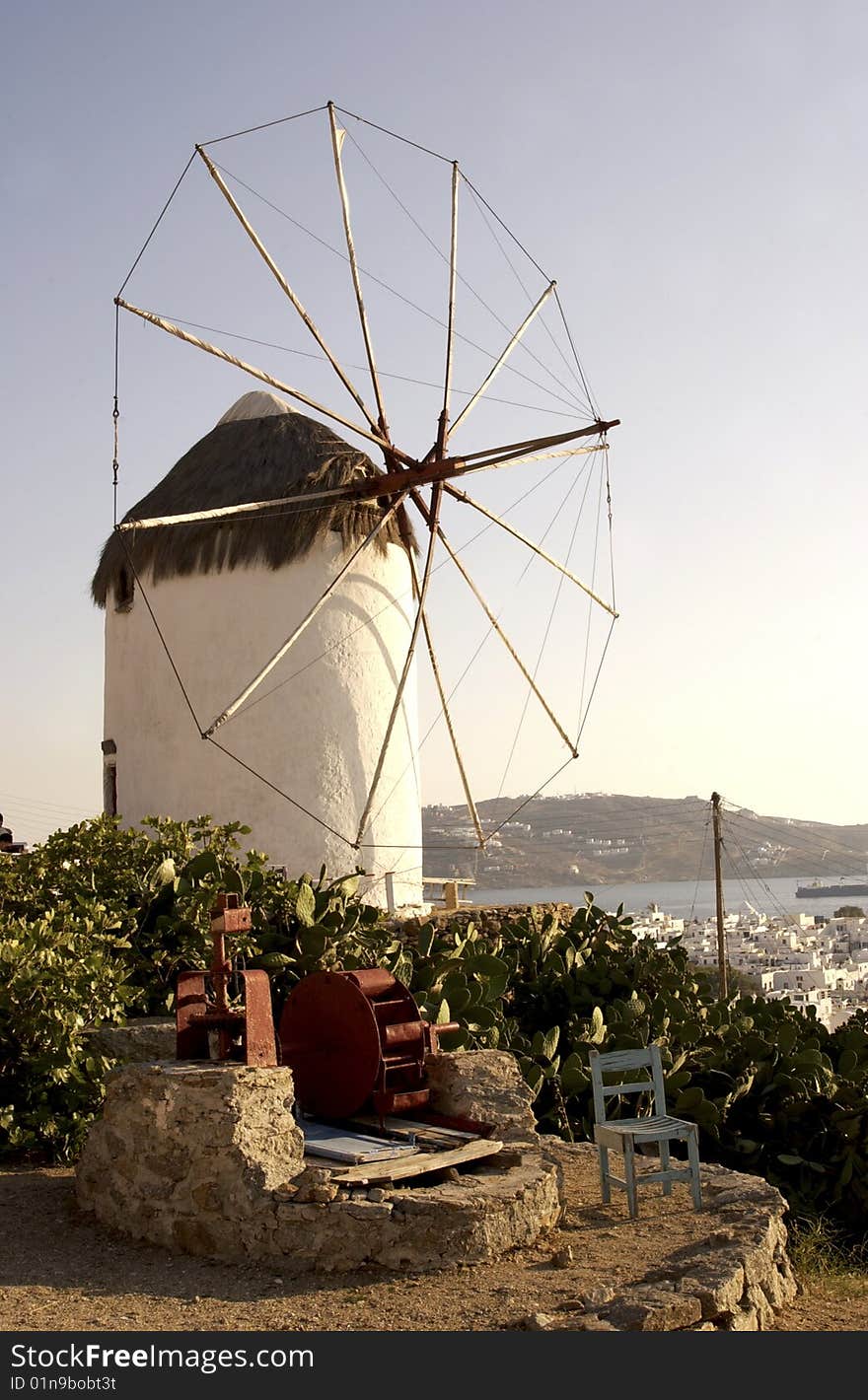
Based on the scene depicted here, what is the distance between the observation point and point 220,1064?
17.7ft

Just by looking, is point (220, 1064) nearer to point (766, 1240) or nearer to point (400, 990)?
point (400, 990)

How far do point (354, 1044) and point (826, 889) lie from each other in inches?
4697

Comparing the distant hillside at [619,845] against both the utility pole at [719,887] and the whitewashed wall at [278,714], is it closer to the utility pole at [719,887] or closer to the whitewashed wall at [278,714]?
the utility pole at [719,887]

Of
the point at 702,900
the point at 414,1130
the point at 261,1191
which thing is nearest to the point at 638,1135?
the point at 414,1130

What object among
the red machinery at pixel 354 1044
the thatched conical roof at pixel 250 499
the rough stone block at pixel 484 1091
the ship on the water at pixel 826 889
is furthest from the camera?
the ship on the water at pixel 826 889

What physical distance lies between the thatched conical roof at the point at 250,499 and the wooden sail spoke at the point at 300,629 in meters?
0.25

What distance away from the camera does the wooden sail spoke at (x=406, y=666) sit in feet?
43.0

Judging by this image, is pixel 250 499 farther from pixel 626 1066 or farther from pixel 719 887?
pixel 626 1066

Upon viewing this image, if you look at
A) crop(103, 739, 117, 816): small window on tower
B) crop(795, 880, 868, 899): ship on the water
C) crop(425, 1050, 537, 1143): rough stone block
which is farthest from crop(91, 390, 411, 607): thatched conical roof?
crop(795, 880, 868, 899): ship on the water

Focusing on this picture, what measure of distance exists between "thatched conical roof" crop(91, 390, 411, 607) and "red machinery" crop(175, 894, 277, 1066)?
26.8ft

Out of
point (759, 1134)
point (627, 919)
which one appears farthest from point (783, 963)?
point (759, 1134)

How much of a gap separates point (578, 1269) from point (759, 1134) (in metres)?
3.94

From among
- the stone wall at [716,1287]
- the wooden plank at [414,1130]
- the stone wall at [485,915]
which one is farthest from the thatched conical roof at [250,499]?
the stone wall at [716,1287]

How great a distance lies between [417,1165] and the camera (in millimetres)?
5164
